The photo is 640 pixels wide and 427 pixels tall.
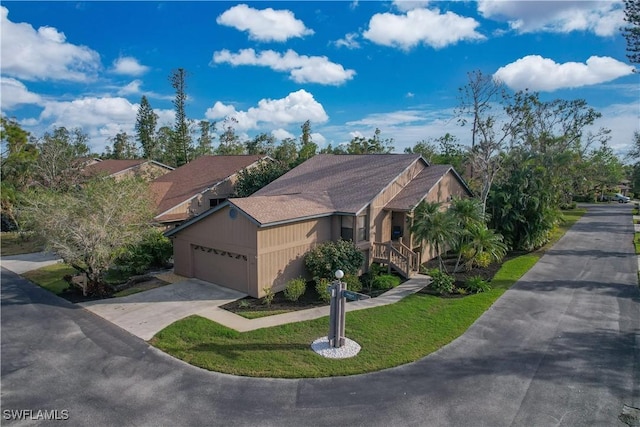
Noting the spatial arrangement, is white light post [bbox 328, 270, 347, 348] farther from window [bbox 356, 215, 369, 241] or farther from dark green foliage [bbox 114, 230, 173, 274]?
dark green foliage [bbox 114, 230, 173, 274]

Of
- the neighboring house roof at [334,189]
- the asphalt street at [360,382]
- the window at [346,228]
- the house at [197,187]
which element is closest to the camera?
the asphalt street at [360,382]

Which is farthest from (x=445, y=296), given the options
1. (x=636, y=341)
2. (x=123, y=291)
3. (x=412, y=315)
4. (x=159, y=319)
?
(x=123, y=291)

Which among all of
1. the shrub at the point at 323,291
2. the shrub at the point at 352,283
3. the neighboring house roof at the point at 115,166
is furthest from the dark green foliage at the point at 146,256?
the neighboring house roof at the point at 115,166

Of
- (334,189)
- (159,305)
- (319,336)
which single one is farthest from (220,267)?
(334,189)

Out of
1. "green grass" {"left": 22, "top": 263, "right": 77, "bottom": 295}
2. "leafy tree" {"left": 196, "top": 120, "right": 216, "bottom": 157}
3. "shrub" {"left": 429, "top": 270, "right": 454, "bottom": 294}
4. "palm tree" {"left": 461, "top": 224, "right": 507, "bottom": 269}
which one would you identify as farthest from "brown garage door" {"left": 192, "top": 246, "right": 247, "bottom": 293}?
"leafy tree" {"left": 196, "top": 120, "right": 216, "bottom": 157}

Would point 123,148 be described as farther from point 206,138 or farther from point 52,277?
point 52,277

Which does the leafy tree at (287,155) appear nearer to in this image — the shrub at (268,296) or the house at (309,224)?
the house at (309,224)
